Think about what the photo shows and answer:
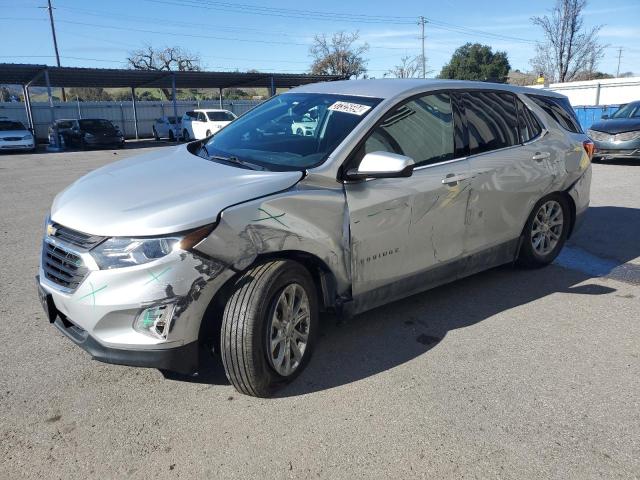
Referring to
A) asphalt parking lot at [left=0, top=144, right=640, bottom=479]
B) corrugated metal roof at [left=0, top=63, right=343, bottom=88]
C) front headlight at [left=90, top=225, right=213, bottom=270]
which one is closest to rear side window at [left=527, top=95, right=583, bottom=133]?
asphalt parking lot at [left=0, top=144, right=640, bottom=479]

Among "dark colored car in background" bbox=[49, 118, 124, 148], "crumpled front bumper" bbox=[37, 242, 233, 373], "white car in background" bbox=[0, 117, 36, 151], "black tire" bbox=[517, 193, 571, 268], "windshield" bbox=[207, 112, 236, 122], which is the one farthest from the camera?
"windshield" bbox=[207, 112, 236, 122]

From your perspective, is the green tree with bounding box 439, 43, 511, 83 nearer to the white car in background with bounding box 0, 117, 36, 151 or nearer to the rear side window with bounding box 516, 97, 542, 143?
the white car in background with bounding box 0, 117, 36, 151

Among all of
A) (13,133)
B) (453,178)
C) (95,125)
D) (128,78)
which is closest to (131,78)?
(128,78)

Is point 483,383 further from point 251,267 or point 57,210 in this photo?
point 57,210

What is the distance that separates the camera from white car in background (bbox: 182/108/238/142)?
25.5 meters

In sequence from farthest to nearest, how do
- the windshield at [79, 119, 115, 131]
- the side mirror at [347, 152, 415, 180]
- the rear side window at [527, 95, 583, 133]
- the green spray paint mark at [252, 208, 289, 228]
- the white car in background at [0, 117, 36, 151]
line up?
the windshield at [79, 119, 115, 131] < the white car in background at [0, 117, 36, 151] < the rear side window at [527, 95, 583, 133] < the side mirror at [347, 152, 415, 180] < the green spray paint mark at [252, 208, 289, 228]

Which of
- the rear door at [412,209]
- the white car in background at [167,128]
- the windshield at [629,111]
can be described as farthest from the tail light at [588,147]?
the white car in background at [167,128]

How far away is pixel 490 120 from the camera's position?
4.51m

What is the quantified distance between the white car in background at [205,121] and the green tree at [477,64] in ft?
158

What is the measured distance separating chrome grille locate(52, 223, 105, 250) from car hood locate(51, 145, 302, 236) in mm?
27

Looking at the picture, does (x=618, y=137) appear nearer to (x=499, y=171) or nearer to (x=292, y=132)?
(x=499, y=171)

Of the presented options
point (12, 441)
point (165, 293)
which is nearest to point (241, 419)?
point (165, 293)

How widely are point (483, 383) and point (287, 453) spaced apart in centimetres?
133

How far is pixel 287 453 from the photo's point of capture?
2.59 metres
